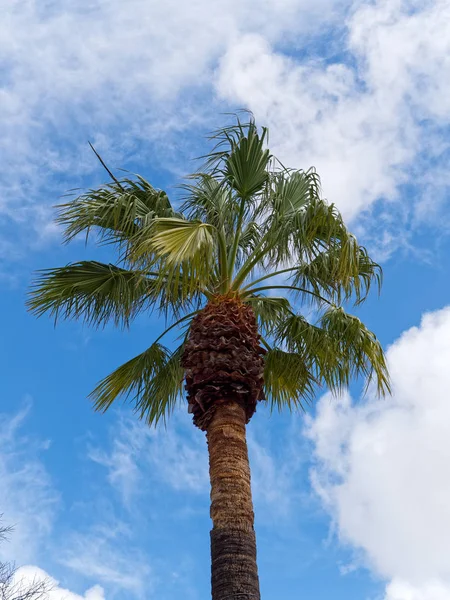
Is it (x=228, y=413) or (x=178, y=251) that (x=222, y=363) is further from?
(x=178, y=251)

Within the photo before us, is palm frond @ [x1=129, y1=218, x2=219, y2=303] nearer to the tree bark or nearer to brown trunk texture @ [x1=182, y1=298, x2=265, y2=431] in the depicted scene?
brown trunk texture @ [x1=182, y1=298, x2=265, y2=431]

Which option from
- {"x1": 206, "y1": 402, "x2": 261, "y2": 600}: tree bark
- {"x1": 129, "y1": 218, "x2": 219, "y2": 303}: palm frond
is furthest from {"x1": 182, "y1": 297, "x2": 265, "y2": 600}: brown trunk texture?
{"x1": 129, "y1": 218, "x2": 219, "y2": 303}: palm frond

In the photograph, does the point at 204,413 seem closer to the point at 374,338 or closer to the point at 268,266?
the point at 268,266

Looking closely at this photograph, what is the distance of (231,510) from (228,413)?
3.66ft

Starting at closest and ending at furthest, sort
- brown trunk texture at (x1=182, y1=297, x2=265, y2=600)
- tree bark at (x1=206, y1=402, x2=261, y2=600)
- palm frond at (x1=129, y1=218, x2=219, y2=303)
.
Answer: tree bark at (x1=206, y1=402, x2=261, y2=600)
brown trunk texture at (x1=182, y1=297, x2=265, y2=600)
palm frond at (x1=129, y1=218, x2=219, y2=303)

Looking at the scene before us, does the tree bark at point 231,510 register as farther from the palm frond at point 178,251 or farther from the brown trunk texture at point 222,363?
the palm frond at point 178,251

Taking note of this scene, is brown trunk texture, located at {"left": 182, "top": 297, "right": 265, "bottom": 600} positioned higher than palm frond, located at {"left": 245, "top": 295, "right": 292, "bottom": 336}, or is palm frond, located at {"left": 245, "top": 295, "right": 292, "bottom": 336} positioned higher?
palm frond, located at {"left": 245, "top": 295, "right": 292, "bottom": 336}

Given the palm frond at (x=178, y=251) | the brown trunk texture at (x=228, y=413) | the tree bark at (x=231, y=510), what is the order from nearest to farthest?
the tree bark at (x=231, y=510)
the brown trunk texture at (x=228, y=413)
the palm frond at (x=178, y=251)

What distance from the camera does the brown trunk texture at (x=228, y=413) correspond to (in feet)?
26.7

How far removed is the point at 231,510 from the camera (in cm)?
844

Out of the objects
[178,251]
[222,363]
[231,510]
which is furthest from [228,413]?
[178,251]

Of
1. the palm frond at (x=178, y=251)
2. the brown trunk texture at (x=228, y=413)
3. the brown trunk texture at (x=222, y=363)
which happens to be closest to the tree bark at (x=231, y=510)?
the brown trunk texture at (x=228, y=413)

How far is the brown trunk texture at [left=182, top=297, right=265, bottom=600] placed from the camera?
8.14 metres

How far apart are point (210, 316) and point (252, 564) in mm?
2869
